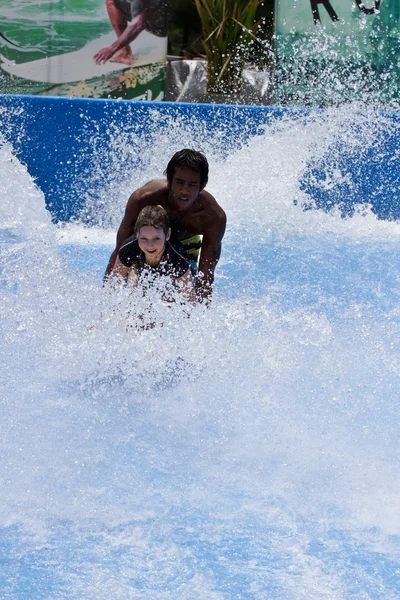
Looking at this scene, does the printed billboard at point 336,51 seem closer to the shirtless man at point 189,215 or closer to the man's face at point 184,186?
the shirtless man at point 189,215

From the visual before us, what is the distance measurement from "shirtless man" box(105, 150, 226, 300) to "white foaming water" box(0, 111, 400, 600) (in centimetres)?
17

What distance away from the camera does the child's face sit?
268 centimetres

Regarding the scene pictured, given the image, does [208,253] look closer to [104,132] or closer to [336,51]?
[104,132]

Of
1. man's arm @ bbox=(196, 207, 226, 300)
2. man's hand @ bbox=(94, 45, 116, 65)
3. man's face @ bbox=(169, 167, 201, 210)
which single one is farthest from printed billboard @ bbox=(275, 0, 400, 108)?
man's face @ bbox=(169, 167, 201, 210)

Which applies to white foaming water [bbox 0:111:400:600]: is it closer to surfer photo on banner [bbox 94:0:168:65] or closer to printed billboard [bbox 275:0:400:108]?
printed billboard [bbox 275:0:400:108]

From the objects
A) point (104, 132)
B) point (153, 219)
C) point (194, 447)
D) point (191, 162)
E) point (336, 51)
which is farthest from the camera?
point (336, 51)

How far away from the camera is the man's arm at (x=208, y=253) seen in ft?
9.90

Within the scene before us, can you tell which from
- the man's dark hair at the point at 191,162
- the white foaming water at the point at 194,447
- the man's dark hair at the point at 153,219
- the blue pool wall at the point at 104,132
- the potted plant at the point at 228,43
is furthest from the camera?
the potted plant at the point at 228,43

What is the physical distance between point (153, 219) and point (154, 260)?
182mm

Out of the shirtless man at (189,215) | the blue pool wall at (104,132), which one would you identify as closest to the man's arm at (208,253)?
the shirtless man at (189,215)

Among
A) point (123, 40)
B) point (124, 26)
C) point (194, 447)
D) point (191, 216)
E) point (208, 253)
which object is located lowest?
point (194, 447)

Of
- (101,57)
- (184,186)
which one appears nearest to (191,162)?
(184,186)

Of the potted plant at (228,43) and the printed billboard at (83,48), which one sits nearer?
the potted plant at (228,43)

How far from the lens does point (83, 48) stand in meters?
7.11
